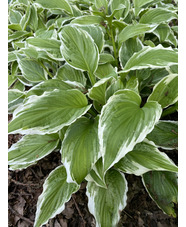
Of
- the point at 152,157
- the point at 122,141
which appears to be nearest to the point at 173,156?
the point at 152,157

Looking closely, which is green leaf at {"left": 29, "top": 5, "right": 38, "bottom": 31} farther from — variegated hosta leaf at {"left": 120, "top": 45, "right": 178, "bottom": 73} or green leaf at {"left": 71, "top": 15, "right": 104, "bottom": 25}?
variegated hosta leaf at {"left": 120, "top": 45, "right": 178, "bottom": 73}

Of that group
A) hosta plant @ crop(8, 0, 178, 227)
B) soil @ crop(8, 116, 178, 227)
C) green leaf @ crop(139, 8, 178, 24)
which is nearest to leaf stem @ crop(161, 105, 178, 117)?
hosta plant @ crop(8, 0, 178, 227)

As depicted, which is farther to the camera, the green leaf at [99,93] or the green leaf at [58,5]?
the green leaf at [58,5]

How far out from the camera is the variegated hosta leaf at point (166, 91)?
0.97m

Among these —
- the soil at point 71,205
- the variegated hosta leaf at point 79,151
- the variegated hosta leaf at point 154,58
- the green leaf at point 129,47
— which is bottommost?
the soil at point 71,205

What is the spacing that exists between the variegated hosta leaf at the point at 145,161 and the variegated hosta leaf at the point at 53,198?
0.25m

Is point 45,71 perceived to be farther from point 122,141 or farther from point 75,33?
point 122,141

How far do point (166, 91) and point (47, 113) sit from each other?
0.56 m

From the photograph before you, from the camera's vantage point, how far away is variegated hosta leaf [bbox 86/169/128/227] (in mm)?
871

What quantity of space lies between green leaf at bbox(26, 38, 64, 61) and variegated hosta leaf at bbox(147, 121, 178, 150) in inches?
24.9

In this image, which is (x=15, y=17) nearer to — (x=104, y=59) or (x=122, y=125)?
(x=104, y=59)

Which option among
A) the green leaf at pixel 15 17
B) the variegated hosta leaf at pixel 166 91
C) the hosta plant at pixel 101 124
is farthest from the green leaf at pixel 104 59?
the green leaf at pixel 15 17

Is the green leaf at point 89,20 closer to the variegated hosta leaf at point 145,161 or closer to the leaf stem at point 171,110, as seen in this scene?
the leaf stem at point 171,110

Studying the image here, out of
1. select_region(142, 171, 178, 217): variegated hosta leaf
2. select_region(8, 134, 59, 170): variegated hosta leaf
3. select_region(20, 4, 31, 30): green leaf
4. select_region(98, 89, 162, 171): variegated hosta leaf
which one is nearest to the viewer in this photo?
select_region(98, 89, 162, 171): variegated hosta leaf
